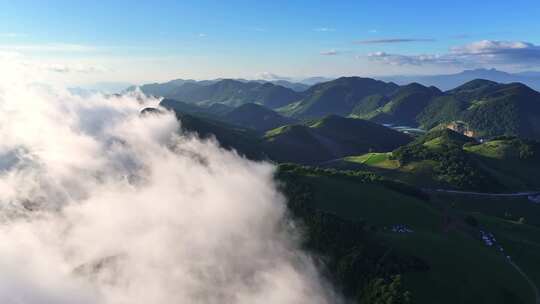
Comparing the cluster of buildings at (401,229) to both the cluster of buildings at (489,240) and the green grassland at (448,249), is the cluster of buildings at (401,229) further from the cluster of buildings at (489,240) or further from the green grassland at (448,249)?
the cluster of buildings at (489,240)

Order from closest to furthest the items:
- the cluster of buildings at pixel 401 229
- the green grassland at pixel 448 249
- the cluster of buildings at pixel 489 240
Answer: the green grassland at pixel 448 249 < the cluster of buildings at pixel 489 240 < the cluster of buildings at pixel 401 229

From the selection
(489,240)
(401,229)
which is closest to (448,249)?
(401,229)

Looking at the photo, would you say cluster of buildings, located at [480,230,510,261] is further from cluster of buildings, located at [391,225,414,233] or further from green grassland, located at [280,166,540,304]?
cluster of buildings, located at [391,225,414,233]

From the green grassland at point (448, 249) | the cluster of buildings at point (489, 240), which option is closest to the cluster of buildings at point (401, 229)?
the green grassland at point (448, 249)

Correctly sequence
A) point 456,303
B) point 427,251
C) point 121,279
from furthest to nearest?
point 121,279 < point 427,251 < point 456,303

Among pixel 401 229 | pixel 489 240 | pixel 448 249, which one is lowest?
pixel 489 240

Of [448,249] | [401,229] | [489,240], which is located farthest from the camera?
[489,240]

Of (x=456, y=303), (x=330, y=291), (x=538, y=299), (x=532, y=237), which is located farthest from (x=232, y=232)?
(x=532, y=237)

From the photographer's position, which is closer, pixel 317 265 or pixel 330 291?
pixel 330 291

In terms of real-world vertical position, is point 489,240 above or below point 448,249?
below

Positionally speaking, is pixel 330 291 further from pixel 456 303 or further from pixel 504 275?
pixel 504 275

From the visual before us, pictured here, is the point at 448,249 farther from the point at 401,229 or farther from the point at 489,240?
the point at 489,240
